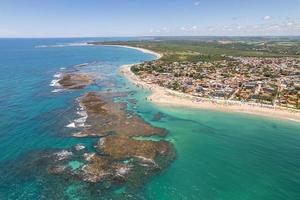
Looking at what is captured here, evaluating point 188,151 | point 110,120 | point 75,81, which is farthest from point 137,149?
point 75,81

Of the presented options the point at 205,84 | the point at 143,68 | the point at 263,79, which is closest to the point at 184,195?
the point at 205,84

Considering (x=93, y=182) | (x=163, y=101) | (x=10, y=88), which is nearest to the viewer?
(x=93, y=182)

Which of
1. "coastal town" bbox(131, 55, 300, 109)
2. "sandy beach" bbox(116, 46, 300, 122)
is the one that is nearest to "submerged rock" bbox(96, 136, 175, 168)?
"sandy beach" bbox(116, 46, 300, 122)

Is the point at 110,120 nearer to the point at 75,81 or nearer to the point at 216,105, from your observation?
the point at 216,105

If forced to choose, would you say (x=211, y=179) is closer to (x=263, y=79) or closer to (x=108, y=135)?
(x=108, y=135)

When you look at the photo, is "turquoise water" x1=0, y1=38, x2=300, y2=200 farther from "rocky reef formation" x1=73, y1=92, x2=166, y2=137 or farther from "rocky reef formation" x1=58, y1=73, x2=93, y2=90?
"rocky reef formation" x1=58, y1=73, x2=93, y2=90

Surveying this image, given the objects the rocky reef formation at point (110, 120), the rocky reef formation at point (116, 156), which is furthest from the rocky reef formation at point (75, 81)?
the rocky reef formation at point (116, 156)
